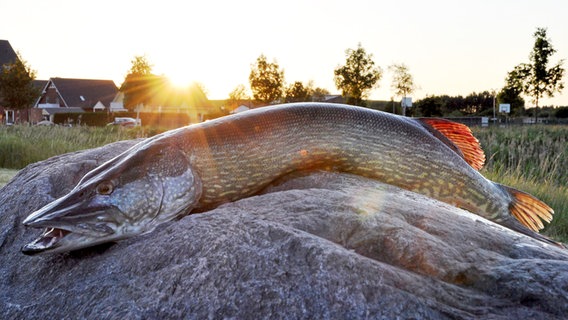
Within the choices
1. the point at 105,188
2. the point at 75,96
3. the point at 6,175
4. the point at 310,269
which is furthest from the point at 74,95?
the point at 310,269

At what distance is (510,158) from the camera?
10.4 m

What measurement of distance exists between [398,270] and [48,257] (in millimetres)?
1794

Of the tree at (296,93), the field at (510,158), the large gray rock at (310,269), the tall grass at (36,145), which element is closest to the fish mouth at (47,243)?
the large gray rock at (310,269)

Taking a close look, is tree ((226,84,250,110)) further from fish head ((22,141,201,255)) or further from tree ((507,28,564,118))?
fish head ((22,141,201,255))

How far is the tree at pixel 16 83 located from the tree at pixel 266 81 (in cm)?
1911

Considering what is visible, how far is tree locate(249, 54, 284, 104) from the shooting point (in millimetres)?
53406

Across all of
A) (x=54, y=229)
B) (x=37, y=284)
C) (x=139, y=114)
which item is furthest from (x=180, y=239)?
(x=139, y=114)

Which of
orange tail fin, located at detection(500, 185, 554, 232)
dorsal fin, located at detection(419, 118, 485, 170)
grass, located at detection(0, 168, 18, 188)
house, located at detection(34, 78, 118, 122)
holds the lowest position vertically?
grass, located at detection(0, 168, 18, 188)

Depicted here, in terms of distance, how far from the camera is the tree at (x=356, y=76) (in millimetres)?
50406

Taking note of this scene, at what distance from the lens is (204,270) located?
7.37ft

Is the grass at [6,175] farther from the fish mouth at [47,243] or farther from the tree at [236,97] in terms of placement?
the tree at [236,97]

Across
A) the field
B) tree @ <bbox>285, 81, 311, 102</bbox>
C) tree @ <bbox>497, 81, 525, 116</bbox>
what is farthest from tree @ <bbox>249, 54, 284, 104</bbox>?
the field

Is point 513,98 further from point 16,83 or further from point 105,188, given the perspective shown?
point 105,188

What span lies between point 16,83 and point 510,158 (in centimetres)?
3734
